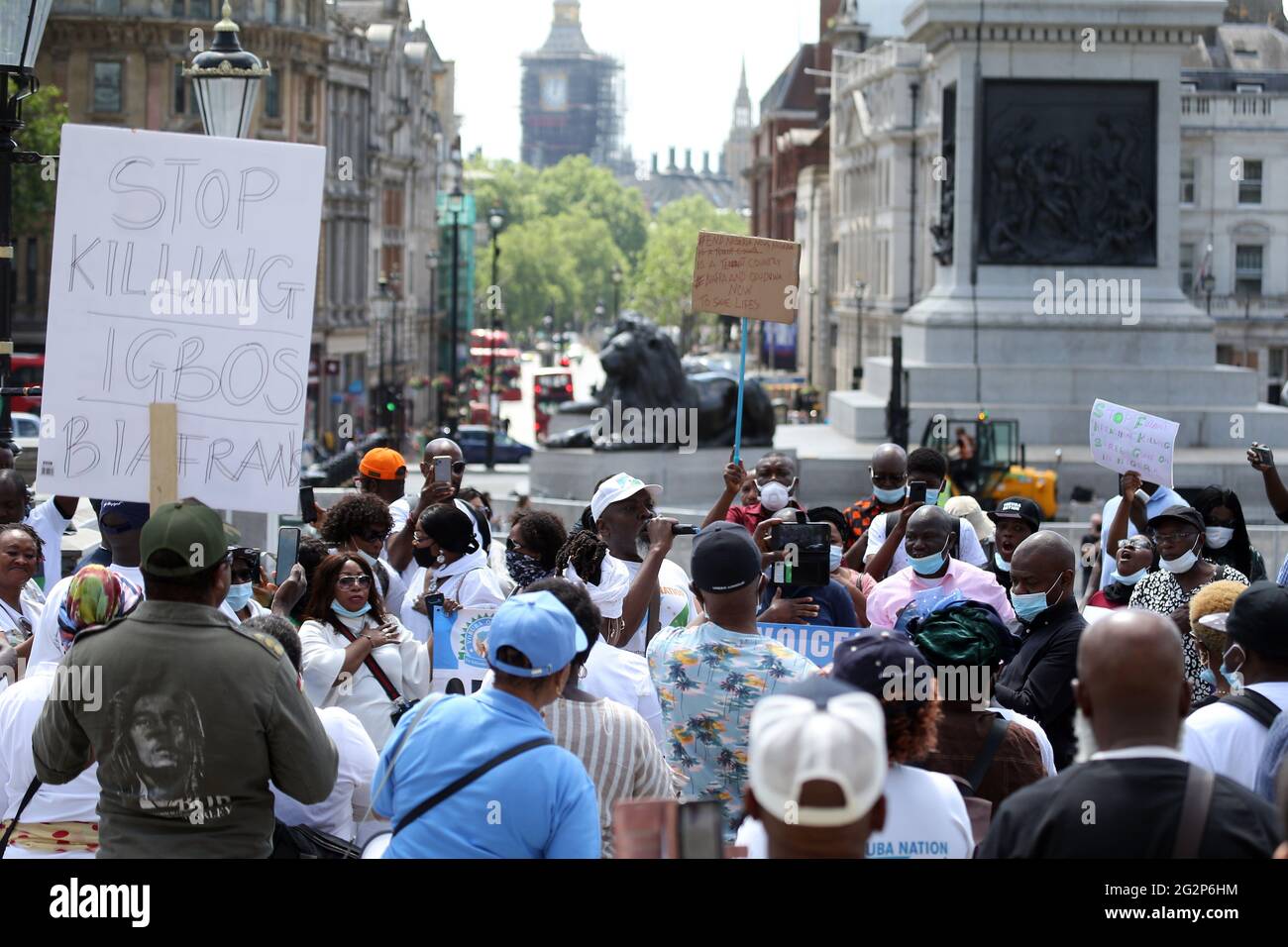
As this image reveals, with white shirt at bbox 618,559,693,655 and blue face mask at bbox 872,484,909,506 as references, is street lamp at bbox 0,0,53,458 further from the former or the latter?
blue face mask at bbox 872,484,909,506

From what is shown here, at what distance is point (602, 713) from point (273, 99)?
2273 inches

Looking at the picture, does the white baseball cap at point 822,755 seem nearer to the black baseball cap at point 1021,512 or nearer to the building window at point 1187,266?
the black baseball cap at point 1021,512

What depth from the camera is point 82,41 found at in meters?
57.8

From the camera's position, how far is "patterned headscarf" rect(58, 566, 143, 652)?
6195 millimetres

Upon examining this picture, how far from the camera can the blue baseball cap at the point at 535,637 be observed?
17.1ft

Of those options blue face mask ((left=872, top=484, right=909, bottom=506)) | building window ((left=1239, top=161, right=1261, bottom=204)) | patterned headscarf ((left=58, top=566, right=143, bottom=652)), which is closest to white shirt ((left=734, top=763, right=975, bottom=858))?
patterned headscarf ((left=58, top=566, right=143, bottom=652))

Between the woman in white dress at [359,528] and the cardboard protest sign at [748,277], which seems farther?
the cardboard protest sign at [748,277]

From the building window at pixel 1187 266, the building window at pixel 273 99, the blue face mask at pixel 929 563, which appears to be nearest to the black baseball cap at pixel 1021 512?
the blue face mask at pixel 929 563

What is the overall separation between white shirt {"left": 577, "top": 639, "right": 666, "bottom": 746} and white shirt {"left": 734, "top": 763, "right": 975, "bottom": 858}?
1.80 m
